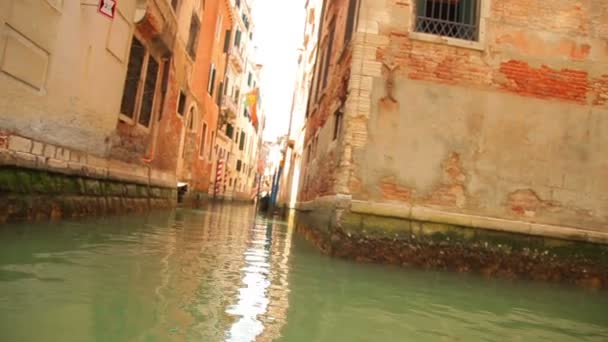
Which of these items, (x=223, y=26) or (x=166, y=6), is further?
(x=223, y=26)

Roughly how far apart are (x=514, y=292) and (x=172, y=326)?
13.0 ft

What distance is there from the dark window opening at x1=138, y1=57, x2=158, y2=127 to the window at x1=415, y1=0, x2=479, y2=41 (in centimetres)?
534

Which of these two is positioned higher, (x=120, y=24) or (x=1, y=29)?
(x=120, y=24)

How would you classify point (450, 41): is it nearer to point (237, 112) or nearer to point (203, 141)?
point (203, 141)

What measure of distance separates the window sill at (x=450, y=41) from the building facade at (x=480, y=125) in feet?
0.05

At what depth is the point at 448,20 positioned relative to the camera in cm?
668

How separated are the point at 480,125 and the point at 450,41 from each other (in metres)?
1.27

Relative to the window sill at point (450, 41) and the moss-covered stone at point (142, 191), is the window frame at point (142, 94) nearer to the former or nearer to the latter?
the moss-covered stone at point (142, 191)

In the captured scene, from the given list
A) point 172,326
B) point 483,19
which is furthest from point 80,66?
point 483,19

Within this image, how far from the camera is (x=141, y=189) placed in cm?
901

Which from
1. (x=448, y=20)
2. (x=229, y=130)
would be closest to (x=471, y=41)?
(x=448, y=20)

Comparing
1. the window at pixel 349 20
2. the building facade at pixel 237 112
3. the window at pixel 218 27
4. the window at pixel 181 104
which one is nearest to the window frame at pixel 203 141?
the window at pixel 218 27

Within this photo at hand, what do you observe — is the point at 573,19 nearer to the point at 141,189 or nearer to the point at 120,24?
→ the point at 120,24

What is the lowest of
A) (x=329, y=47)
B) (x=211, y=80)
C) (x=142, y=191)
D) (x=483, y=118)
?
(x=142, y=191)
